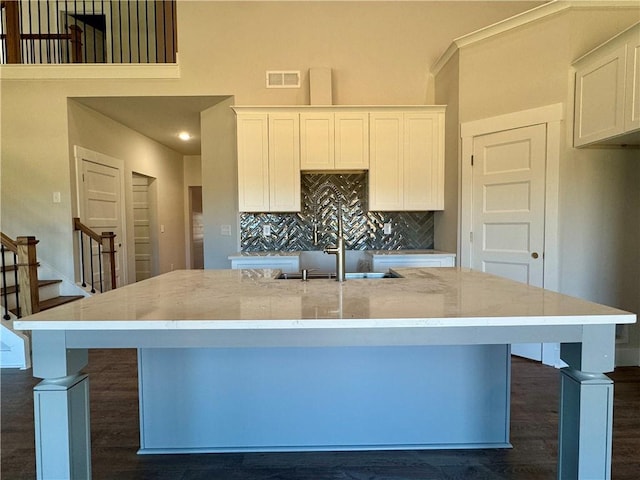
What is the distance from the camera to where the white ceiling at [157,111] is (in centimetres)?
409

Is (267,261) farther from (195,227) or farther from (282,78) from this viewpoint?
(195,227)

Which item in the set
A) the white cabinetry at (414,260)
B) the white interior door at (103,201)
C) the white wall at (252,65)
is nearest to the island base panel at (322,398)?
the white cabinetry at (414,260)

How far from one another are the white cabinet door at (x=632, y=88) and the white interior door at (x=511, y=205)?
61cm

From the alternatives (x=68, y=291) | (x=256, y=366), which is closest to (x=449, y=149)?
(x=256, y=366)

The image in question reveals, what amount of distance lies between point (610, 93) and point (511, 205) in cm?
103

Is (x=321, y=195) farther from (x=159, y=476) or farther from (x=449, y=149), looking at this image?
(x=159, y=476)

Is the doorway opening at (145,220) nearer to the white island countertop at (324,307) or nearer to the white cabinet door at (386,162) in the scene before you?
the white cabinet door at (386,162)

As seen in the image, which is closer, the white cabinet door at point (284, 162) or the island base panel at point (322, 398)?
the island base panel at point (322, 398)

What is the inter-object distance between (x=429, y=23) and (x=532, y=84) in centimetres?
162

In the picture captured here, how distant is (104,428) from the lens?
2100mm

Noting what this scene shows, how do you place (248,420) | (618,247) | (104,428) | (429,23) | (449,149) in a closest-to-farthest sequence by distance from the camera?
(248,420) < (104,428) < (618,247) < (449,149) < (429,23)

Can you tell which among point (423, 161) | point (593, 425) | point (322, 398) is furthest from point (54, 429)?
point (423, 161)

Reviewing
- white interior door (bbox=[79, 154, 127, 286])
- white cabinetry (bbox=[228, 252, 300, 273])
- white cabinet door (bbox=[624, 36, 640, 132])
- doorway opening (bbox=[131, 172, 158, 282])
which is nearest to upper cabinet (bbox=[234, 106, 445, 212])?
white cabinetry (bbox=[228, 252, 300, 273])

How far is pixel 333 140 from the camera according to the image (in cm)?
375
